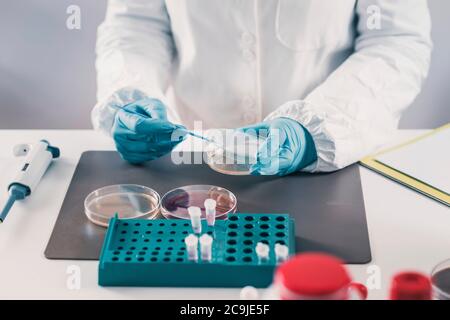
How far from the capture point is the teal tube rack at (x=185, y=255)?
2.96 ft

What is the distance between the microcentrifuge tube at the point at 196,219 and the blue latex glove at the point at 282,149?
0.22 metres

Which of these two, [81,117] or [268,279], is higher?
[268,279]

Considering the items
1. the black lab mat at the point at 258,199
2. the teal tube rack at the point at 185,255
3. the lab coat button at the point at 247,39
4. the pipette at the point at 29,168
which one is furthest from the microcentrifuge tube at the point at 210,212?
the lab coat button at the point at 247,39

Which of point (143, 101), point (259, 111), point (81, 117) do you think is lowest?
point (81, 117)

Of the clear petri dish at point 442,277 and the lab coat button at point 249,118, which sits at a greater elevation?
the clear petri dish at point 442,277

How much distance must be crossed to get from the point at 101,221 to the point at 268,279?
30 centimetres

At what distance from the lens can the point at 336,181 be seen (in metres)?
1.18

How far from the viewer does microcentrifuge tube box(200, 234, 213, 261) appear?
0.89 meters

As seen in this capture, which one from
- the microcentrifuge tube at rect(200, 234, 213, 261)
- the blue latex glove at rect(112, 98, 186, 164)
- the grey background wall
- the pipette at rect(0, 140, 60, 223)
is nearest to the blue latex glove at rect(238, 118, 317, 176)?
the blue latex glove at rect(112, 98, 186, 164)

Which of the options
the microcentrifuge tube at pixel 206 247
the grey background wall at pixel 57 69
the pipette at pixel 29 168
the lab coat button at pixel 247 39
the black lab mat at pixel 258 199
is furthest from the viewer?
the grey background wall at pixel 57 69

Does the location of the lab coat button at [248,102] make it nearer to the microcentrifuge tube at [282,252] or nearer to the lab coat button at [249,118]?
the lab coat button at [249,118]

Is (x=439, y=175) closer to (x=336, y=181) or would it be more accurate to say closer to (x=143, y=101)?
(x=336, y=181)
